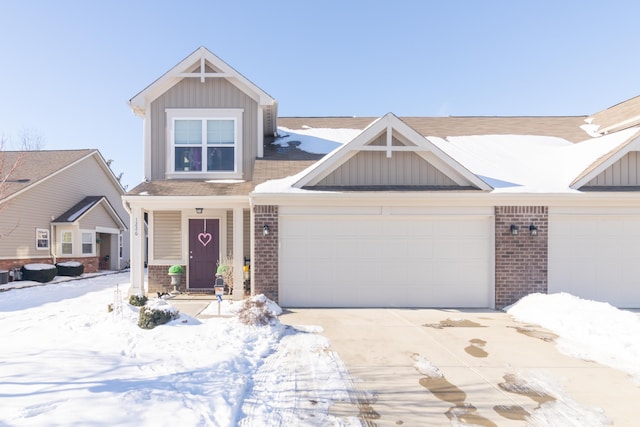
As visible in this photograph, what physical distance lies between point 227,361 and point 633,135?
1048cm

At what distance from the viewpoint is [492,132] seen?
12.7m

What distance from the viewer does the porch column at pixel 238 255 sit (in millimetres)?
9312

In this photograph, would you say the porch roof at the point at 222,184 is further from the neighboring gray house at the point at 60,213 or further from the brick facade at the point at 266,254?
the neighboring gray house at the point at 60,213

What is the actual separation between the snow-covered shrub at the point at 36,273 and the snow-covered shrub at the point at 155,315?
12.1 metres

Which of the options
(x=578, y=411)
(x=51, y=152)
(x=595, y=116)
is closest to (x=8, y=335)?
(x=578, y=411)

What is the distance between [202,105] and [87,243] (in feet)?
42.7

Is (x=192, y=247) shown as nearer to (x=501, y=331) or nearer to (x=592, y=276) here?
(x=501, y=331)

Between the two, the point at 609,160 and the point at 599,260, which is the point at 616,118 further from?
the point at 599,260

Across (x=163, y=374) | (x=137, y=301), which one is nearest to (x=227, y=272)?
(x=137, y=301)

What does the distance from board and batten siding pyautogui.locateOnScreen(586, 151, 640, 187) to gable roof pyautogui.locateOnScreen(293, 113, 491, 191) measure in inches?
119

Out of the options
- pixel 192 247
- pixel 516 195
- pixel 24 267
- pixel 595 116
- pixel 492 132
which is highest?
pixel 595 116

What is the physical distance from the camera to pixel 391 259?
8641 mm

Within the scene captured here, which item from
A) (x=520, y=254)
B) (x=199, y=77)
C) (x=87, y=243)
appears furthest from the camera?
(x=87, y=243)

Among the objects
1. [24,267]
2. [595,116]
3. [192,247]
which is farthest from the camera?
[24,267]
